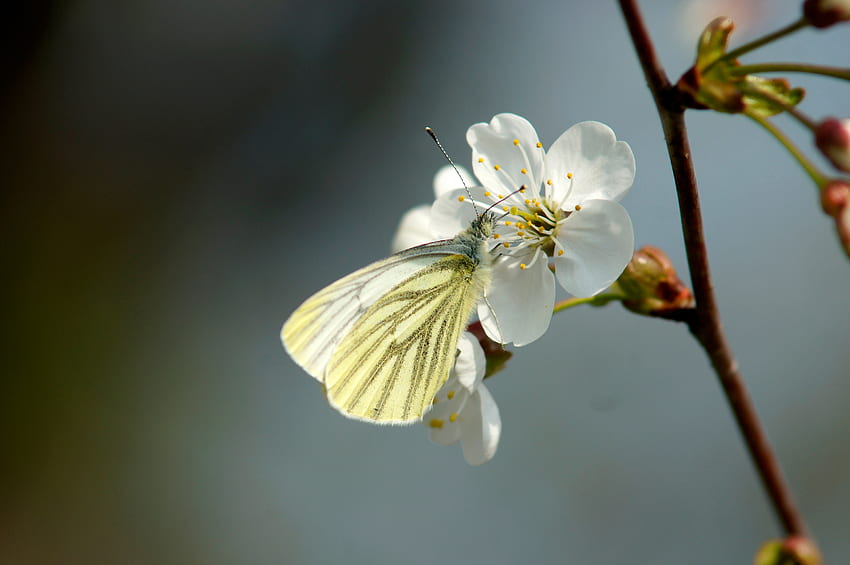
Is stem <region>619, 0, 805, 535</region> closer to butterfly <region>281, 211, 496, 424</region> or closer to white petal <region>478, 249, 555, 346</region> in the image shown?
white petal <region>478, 249, 555, 346</region>

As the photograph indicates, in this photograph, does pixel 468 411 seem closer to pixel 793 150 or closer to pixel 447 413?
pixel 447 413

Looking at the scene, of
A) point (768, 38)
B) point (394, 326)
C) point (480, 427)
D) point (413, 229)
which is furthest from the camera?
point (413, 229)

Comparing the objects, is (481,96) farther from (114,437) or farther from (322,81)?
(114,437)

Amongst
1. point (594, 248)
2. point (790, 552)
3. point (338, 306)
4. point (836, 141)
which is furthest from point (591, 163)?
point (790, 552)

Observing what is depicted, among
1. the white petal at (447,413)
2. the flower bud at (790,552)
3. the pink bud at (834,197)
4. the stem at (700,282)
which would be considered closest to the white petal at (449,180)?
the white petal at (447,413)

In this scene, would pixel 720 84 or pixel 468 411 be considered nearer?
pixel 720 84

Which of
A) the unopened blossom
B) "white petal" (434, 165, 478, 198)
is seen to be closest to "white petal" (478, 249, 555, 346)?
the unopened blossom
